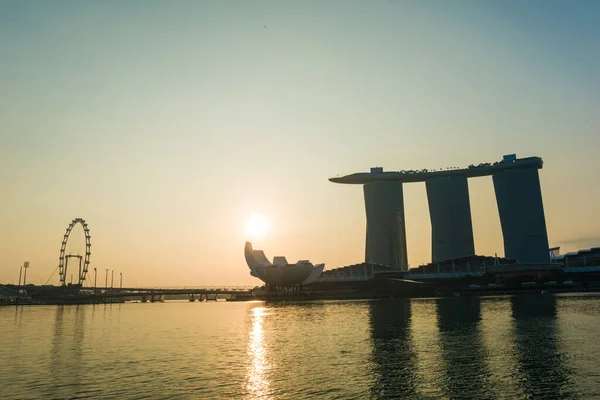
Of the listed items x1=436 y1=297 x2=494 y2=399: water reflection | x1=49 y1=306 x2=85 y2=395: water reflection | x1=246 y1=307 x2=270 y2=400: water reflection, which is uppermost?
x1=49 y1=306 x2=85 y2=395: water reflection

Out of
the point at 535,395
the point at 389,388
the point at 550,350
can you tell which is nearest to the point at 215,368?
the point at 389,388

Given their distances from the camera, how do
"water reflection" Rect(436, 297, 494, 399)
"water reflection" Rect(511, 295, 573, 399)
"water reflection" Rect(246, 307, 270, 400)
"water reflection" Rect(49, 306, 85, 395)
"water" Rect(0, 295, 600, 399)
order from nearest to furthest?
"water reflection" Rect(511, 295, 573, 399), "water reflection" Rect(436, 297, 494, 399), "water" Rect(0, 295, 600, 399), "water reflection" Rect(246, 307, 270, 400), "water reflection" Rect(49, 306, 85, 395)

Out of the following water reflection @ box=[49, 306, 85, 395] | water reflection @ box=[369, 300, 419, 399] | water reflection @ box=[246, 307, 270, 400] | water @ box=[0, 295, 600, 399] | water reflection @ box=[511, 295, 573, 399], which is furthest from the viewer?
water reflection @ box=[49, 306, 85, 395]

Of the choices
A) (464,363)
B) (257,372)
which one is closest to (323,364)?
(257,372)

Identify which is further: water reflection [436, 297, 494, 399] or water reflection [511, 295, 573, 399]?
water reflection [436, 297, 494, 399]

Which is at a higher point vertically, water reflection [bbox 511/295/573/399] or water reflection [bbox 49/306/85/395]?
water reflection [bbox 49/306/85/395]

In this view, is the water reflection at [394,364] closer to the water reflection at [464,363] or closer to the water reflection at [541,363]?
the water reflection at [464,363]

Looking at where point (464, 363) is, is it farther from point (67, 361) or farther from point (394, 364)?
point (67, 361)

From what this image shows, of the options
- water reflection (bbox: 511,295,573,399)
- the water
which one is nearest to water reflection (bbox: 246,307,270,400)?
the water

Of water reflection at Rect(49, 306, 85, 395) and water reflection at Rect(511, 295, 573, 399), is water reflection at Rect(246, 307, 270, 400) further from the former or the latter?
water reflection at Rect(511, 295, 573, 399)

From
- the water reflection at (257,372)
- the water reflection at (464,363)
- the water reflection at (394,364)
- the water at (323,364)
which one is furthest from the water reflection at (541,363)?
the water reflection at (257,372)

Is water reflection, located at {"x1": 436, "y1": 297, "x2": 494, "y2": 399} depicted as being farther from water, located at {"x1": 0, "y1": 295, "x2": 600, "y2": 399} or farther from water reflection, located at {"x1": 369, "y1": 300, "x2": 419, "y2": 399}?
water reflection, located at {"x1": 369, "y1": 300, "x2": 419, "y2": 399}

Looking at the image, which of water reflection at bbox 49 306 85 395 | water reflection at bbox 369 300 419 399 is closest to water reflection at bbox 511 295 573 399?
water reflection at bbox 369 300 419 399
